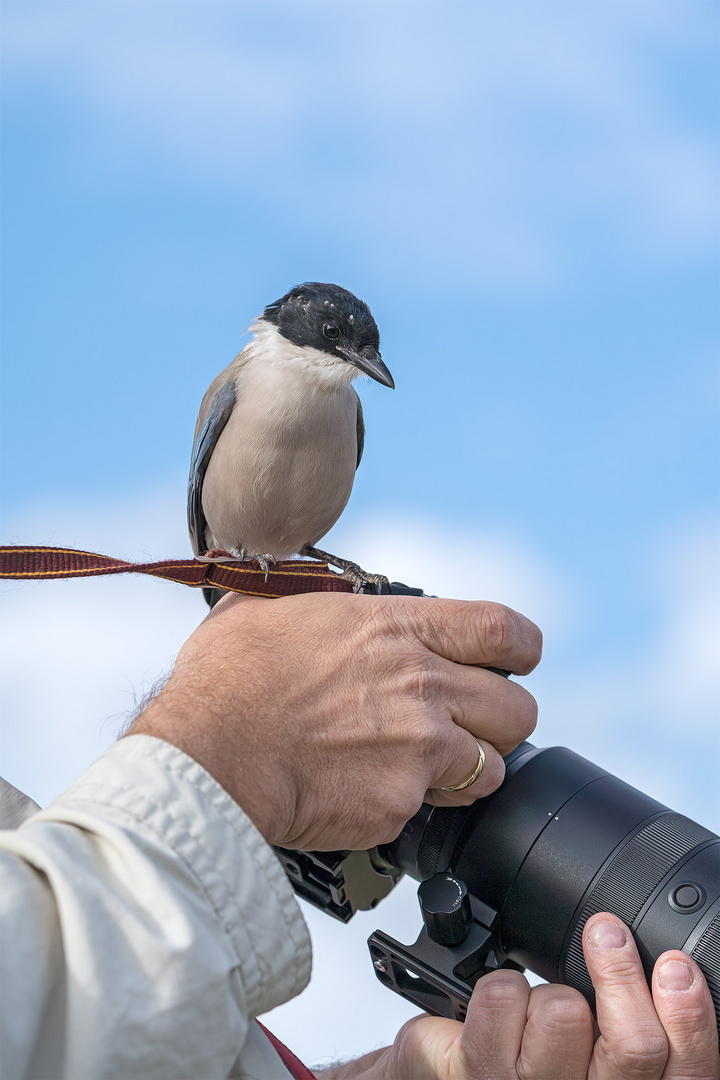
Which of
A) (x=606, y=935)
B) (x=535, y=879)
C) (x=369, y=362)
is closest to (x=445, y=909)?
(x=535, y=879)

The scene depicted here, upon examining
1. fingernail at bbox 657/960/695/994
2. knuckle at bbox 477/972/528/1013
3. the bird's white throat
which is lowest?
knuckle at bbox 477/972/528/1013

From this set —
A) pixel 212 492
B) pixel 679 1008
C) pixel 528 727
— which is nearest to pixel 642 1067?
pixel 679 1008

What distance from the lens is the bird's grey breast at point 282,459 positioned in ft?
10.7

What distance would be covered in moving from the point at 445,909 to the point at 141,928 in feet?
3.39

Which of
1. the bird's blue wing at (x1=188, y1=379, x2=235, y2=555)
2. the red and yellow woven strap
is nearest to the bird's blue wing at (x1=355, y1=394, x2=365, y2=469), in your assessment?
the bird's blue wing at (x1=188, y1=379, x2=235, y2=555)

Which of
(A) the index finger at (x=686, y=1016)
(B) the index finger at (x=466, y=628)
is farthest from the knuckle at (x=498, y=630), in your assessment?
(A) the index finger at (x=686, y=1016)

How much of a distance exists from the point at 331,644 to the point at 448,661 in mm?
309

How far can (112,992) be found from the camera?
1066 millimetres

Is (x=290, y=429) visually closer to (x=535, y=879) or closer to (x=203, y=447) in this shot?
(x=203, y=447)

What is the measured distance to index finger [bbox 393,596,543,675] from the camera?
6.69ft

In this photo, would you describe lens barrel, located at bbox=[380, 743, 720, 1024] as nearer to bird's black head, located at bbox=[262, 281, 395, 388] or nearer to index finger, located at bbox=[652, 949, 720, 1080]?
index finger, located at bbox=[652, 949, 720, 1080]

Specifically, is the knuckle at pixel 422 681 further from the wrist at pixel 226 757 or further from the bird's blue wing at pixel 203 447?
the bird's blue wing at pixel 203 447

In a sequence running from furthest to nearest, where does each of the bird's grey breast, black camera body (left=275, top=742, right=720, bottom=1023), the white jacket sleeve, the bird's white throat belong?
the bird's white throat, the bird's grey breast, black camera body (left=275, top=742, right=720, bottom=1023), the white jacket sleeve

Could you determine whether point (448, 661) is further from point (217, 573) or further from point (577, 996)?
point (577, 996)
